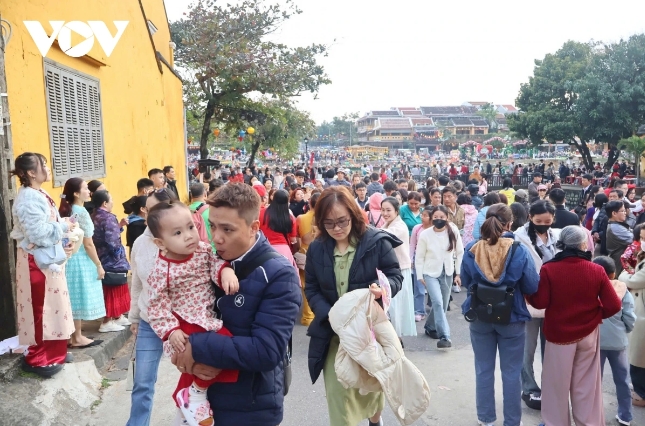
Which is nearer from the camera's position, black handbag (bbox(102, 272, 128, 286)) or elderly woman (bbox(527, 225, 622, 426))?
elderly woman (bbox(527, 225, 622, 426))

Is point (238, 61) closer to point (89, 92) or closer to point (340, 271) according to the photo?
point (89, 92)

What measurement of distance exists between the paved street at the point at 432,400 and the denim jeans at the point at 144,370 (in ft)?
1.87

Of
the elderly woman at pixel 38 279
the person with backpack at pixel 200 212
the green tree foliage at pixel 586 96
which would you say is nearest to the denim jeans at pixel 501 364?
the person with backpack at pixel 200 212

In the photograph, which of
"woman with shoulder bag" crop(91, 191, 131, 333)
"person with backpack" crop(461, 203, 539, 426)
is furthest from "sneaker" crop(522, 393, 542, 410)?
"woman with shoulder bag" crop(91, 191, 131, 333)

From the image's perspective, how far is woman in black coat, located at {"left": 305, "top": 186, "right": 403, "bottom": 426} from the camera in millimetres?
3260

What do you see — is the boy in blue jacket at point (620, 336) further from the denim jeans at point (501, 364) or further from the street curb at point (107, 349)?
the street curb at point (107, 349)

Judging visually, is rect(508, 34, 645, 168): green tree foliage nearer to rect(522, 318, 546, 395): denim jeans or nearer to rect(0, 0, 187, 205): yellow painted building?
rect(0, 0, 187, 205): yellow painted building

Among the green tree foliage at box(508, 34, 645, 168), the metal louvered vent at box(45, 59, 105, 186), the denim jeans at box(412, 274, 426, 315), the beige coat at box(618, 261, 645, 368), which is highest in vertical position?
the green tree foliage at box(508, 34, 645, 168)

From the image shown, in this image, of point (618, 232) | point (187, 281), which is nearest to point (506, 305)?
point (187, 281)

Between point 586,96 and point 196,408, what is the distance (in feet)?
95.7

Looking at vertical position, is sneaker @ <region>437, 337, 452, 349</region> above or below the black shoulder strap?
below

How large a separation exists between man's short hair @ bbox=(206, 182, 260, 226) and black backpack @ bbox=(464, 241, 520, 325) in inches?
82.8

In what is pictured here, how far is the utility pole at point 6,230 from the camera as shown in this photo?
14.1 ft

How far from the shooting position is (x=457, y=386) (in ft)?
15.4
